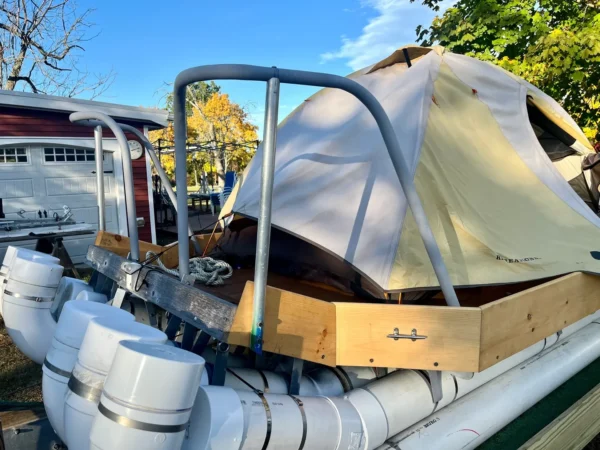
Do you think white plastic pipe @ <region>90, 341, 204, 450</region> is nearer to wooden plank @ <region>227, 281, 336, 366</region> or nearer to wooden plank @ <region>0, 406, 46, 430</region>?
wooden plank @ <region>227, 281, 336, 366</region>

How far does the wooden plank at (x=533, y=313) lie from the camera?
2080 mm

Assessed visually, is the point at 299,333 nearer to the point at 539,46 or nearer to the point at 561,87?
the point at 539,46

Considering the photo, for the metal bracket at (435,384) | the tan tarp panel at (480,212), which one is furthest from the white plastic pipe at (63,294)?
the metal bracket at (435,384)

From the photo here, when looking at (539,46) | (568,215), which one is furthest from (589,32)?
(568,215)

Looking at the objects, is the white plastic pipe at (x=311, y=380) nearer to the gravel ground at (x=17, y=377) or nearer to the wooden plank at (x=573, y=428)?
the wooden plank at (x=573, y=428)

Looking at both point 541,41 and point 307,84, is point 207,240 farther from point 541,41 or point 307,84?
point 541,41

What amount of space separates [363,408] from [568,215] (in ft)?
7.00

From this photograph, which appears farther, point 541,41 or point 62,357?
point 541,41

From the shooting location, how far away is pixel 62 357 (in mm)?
1875

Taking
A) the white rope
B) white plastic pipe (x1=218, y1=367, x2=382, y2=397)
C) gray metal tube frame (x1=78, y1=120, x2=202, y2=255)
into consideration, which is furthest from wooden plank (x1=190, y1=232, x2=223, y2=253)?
white plastic pipe (x1=218, y1=367, x2=382, y2=397)

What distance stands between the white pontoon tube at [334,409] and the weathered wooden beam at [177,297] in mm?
318

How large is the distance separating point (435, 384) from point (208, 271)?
148 cm

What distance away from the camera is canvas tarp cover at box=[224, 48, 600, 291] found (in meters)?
→ 2.59

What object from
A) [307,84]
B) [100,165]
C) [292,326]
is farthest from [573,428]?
[100,165]
